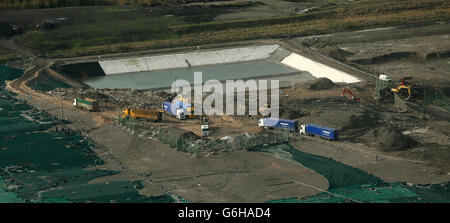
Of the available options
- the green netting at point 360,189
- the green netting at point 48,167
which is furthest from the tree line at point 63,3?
the green netting at point 360,189

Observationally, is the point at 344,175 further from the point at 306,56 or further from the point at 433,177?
the point at 306,56

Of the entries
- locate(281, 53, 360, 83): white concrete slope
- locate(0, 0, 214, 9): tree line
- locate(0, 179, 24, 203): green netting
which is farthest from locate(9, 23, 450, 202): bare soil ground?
locate(0, 0, 214, 9): tree line

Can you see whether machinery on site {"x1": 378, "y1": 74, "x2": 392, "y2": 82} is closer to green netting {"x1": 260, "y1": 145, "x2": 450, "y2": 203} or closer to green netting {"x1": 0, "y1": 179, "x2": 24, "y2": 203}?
green netting {"x1": 260, "y1": 145, "x2": 450, "y2": 203}

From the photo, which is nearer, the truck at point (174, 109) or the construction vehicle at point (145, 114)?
the construction vehicle at point (145, 114)

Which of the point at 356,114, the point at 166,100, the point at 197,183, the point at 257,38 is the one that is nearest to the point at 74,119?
the point at 166,100

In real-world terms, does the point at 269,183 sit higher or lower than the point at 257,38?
lower

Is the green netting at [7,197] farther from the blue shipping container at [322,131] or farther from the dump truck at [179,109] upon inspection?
the blue shipping container at [322,131]

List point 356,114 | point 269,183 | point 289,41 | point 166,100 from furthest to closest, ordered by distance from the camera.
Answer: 1. point 289,41
2. point 166,100
3. point 356,114
4. point 269,183
